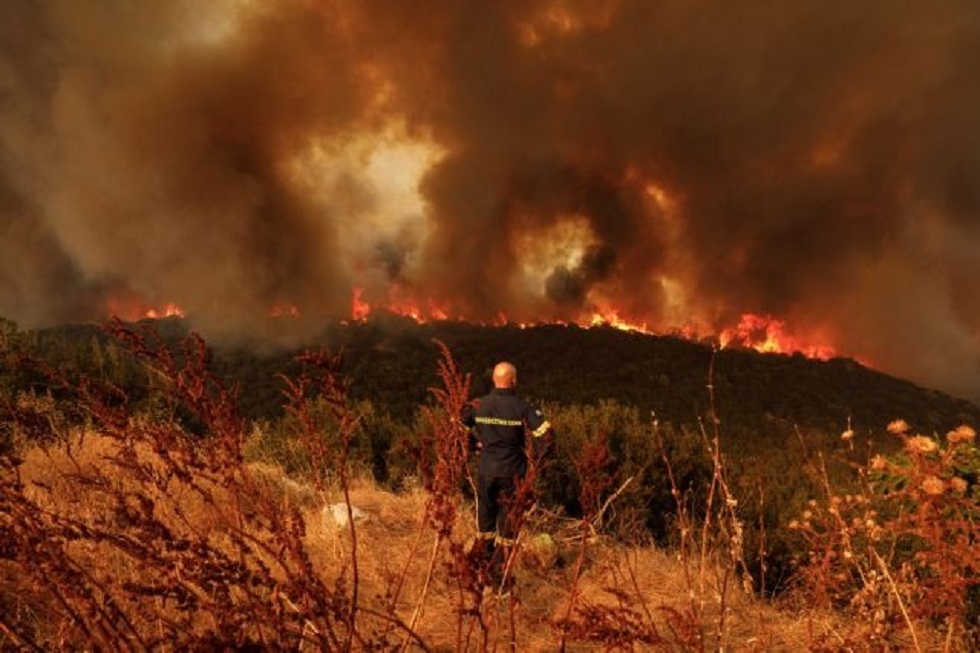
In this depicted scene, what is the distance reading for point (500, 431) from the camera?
231 inches

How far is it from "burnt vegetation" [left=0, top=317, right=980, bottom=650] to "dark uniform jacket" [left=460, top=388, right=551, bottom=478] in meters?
0.43

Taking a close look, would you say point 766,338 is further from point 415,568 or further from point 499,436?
point 415,568

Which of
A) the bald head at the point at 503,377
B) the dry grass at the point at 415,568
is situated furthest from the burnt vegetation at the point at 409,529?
the bald head at the point at 503,377

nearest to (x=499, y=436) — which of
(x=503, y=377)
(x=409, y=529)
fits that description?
(x=503, y=377)

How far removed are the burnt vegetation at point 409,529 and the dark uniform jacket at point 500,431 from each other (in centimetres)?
43

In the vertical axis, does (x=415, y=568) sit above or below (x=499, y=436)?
below

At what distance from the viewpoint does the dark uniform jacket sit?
5.84 meters

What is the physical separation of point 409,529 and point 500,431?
2572 millimetres

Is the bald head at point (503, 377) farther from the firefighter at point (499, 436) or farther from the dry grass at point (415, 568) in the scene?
the dry grass at point (415, 568)

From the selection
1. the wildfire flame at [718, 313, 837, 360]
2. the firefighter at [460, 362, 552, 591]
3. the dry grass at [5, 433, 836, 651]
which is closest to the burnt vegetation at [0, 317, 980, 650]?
the dry grass at [5, 433, 836, 651]

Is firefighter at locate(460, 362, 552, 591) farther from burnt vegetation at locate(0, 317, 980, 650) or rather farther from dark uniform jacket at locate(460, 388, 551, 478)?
burnt vegetation at locate(0, 317, 980, 650)

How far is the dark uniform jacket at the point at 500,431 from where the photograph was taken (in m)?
5.84

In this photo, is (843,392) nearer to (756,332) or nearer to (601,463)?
(756,332)

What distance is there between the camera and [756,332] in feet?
268
